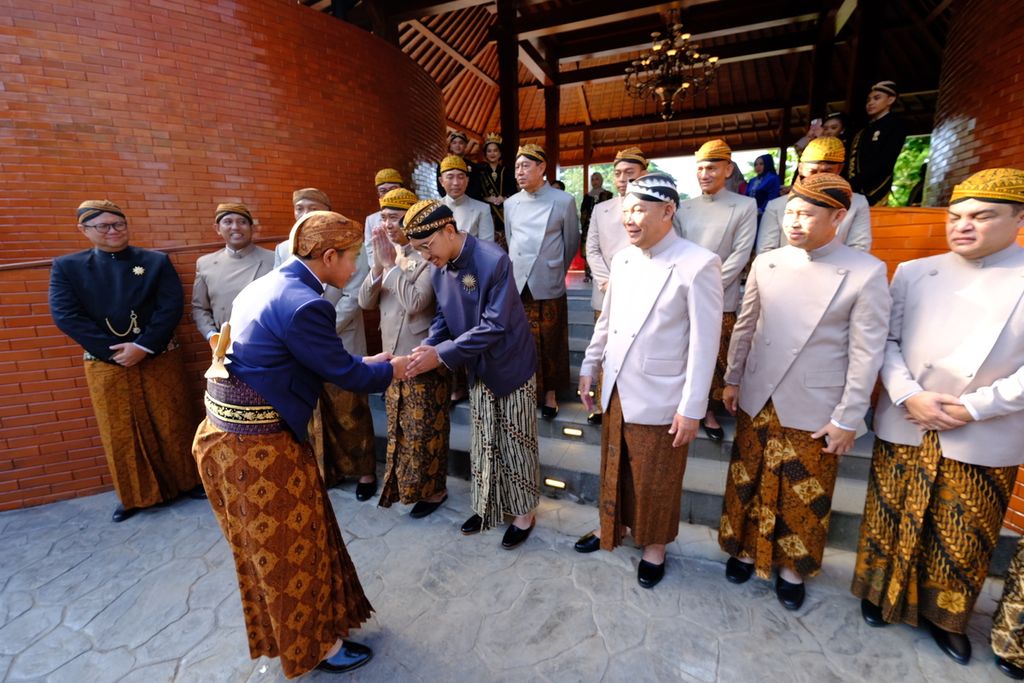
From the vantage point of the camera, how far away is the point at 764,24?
25.4 ft

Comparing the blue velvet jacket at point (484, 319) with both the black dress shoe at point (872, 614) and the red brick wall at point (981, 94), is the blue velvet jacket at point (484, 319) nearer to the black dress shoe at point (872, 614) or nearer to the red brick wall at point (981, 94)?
the black dress shoe at point (872, 614)

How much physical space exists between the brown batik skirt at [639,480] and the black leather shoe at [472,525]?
85 cm

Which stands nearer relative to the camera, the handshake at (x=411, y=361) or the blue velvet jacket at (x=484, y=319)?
the handshake at (x=411, y=361)

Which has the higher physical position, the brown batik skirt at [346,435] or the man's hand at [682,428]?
the man's hand at [682,428]

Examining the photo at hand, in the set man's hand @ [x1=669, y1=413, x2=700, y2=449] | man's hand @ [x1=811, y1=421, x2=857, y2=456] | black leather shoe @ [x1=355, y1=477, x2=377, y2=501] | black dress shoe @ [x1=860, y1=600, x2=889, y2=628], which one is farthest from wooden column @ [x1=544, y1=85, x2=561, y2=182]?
black dress shoe @ [x1=860, y1=600, x2=889, y2=628]

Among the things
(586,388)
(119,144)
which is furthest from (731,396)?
(119,144)

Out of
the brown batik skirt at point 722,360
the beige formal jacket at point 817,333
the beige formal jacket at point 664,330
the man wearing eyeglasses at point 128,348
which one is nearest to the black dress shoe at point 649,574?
the beige formal jacket at point 664,330

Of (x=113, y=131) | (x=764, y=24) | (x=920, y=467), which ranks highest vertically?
(x=764, y=24)

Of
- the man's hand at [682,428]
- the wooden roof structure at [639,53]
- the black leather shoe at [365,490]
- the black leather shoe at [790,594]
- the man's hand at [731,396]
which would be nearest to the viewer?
the man's hand at [682,428]

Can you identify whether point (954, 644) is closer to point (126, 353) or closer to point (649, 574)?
point (649, 574)

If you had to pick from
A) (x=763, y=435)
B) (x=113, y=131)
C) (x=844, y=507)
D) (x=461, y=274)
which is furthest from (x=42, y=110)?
(x=844, y=507)

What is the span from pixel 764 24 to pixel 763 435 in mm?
8731

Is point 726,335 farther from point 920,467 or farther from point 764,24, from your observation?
point 764,24

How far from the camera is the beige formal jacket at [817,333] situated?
1.86 meters
